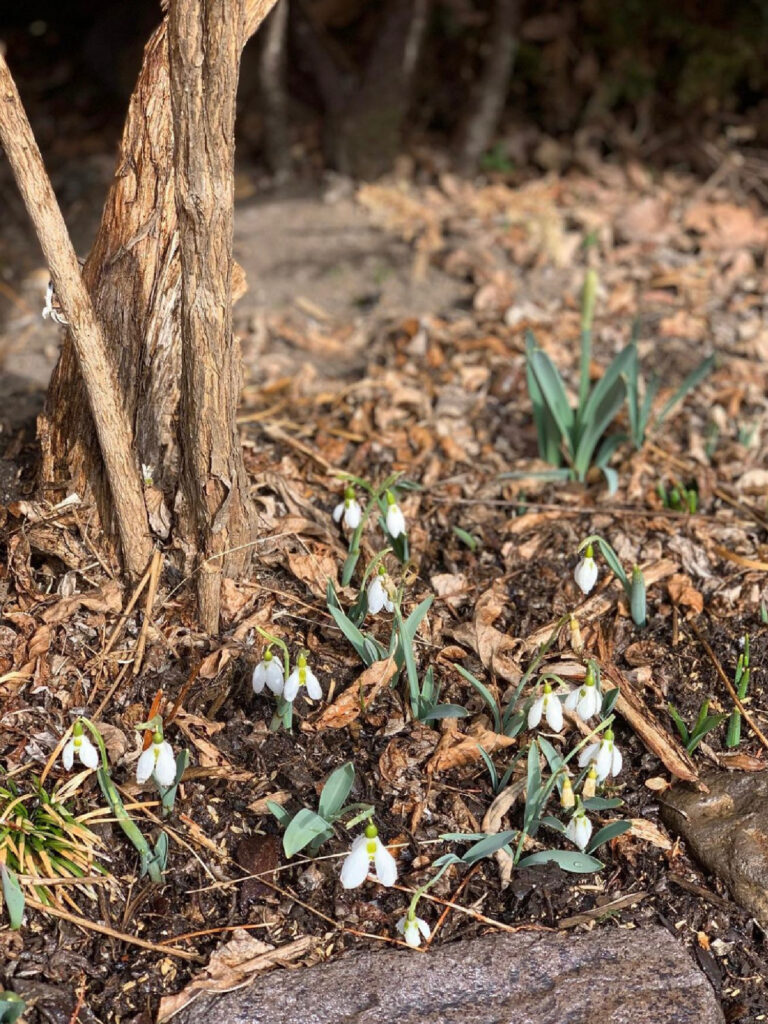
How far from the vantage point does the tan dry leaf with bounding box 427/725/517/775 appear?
252 cm

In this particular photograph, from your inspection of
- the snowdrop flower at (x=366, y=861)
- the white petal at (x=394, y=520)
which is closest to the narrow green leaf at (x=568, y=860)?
the snowdrop flower at (x=366, y=861)

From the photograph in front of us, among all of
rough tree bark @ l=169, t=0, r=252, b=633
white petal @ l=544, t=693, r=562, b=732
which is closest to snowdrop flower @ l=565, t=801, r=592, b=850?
white petal @ l=544, t=693, r=562, b=732

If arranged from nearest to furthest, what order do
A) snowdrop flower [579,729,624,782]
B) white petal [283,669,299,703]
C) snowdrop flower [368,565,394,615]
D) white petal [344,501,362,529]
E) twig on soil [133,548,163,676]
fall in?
snowdrop flower [579,729,624,782]
white petal [283,669,299,703]
snowdrop flower [368,565,394,615]
twig on soil [133,548,163,676]
white petal [344,501,362,529]


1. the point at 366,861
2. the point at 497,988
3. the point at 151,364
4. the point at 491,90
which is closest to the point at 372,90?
the point at 491,90

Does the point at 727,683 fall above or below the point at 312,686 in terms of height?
below

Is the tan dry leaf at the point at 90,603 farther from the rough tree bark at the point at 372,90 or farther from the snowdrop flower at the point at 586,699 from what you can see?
the rough tree bark at the point at 372,90

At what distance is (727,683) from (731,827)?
1.37ft

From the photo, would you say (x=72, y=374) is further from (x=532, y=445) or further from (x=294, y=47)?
(x=294, y=47)

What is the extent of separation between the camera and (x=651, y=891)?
2.38 metres

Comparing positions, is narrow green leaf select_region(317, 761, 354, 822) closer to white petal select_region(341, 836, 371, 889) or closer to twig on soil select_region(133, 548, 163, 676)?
white petal select_region(341, 836, 371, 889)

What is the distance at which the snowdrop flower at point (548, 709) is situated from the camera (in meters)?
2.31

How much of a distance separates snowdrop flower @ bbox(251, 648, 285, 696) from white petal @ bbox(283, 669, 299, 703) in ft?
0.11

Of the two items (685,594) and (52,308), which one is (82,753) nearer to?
(52,308)

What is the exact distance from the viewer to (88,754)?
2.24 meters
